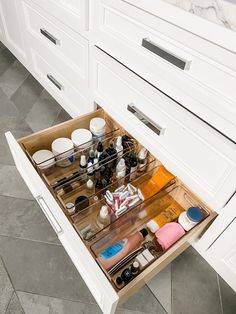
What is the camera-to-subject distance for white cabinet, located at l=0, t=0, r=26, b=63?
1.26 metres

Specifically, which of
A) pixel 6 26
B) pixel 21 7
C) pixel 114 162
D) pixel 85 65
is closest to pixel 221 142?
pixel 114 162

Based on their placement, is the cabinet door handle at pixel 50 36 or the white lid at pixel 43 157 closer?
the white lid at pixel 43 157

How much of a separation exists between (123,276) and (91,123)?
51cm

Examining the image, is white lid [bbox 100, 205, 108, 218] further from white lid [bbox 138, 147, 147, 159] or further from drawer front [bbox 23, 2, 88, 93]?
→ drawer front [bbox 23, 2, 88, 93]

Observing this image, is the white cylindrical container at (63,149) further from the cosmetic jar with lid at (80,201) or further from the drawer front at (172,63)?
the drawer front at (172,63)

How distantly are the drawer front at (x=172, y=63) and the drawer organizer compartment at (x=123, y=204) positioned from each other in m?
0.29

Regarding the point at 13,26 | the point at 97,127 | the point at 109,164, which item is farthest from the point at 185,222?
the point at 13,26

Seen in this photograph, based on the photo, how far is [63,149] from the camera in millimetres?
891

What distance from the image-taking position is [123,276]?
2.27 feet

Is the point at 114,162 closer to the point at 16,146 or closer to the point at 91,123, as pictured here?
the point at 91,123

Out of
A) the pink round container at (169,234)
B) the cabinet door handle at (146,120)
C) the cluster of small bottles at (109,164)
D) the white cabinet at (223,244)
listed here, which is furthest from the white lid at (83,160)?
the white cabinet at (223,244)

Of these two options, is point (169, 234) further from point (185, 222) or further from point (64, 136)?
point (64, 136)

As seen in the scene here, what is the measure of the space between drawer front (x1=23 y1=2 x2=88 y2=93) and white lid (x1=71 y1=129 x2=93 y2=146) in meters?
0.17

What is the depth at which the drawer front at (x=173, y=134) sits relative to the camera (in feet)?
1.94
